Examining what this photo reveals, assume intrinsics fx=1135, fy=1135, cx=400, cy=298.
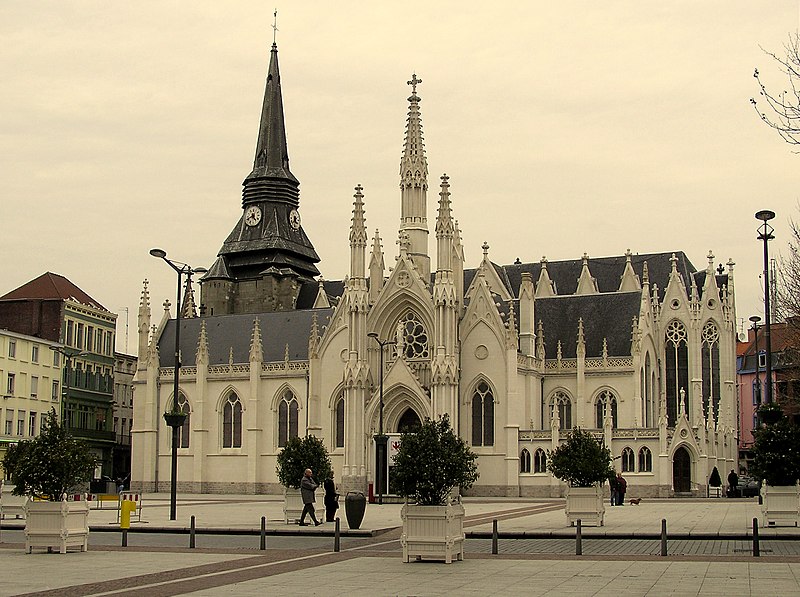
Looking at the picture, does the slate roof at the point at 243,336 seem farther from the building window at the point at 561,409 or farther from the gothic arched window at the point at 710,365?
the gothic arched window at the point at 710,365

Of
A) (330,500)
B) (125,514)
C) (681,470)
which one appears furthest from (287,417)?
(125,514)

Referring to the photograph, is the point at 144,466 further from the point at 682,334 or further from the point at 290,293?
the point at 682,334

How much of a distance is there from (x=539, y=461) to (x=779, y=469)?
110 feet

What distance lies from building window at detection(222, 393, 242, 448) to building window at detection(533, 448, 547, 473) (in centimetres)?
2179

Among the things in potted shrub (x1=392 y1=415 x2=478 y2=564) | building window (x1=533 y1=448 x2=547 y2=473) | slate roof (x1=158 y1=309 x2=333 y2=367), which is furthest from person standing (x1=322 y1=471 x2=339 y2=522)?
slate roof (x1=158 y1=309 x2=333 y2=367)

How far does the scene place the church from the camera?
2611 inches

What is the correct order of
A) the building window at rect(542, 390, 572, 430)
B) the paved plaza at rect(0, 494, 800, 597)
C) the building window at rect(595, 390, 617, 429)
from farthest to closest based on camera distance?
the building window at rect(542, 390, 572, 430), the building window at rect(595, 390, 617, 429), the paved plaza at rect(0, 494, 800, 597)

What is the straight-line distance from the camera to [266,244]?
92750 millimetres

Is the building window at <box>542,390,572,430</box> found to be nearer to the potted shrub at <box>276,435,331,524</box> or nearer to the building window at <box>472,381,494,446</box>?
the building window at <box>472,381,494,446</box>

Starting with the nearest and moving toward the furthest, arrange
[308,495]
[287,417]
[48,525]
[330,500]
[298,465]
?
[48,525], [308,495], [330,500], [298,465], [287,417]

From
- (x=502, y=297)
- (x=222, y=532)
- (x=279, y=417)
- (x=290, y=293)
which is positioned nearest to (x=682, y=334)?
(x=502, y=297)

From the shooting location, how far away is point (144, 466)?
7906 centimetres

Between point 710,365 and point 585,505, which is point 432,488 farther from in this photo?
point 710,365

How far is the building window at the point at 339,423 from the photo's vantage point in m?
72.8
